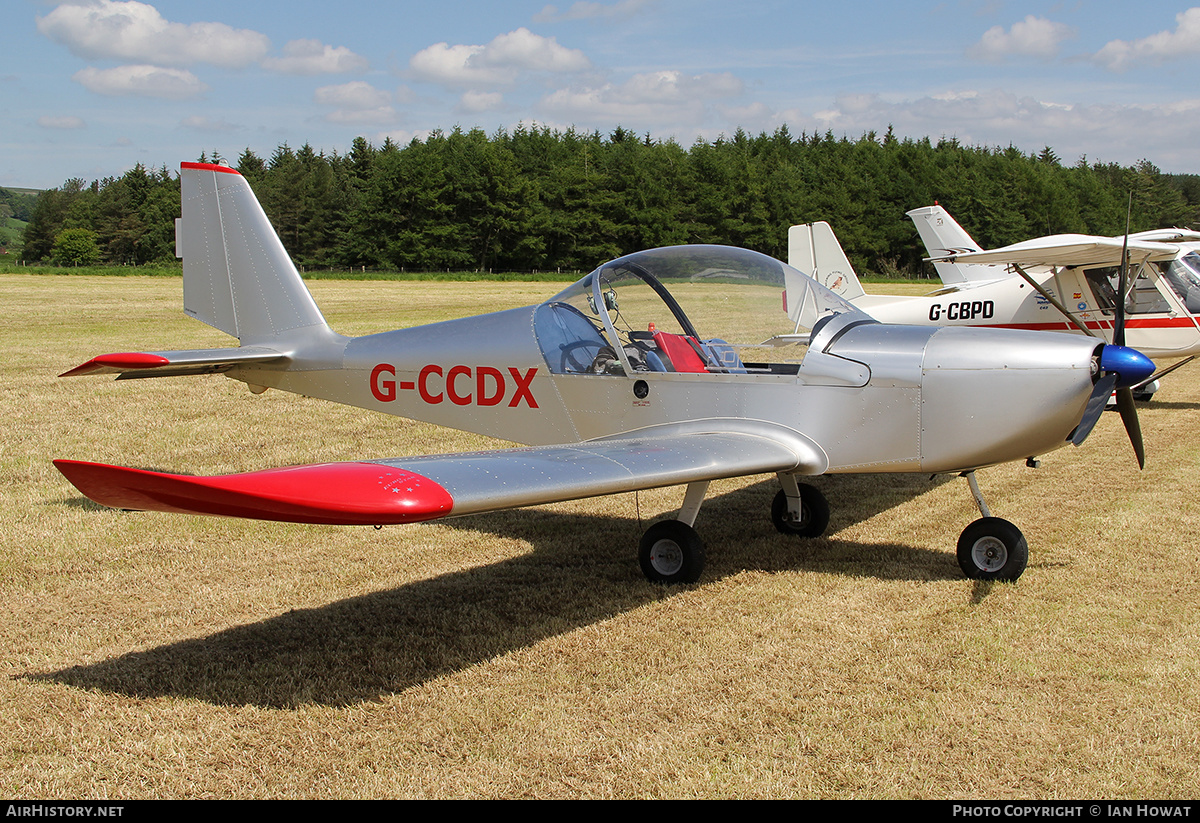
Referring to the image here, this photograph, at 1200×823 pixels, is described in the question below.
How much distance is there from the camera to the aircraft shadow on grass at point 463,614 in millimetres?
4000

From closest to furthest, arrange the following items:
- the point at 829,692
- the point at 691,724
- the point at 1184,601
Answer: the point at 691,724 < the point at 829,692 < the point at 1184,601

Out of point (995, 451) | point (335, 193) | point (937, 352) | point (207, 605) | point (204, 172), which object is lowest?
point (207, 605)

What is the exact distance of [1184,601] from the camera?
486 cm

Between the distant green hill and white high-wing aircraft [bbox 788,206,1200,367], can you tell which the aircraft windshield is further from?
the distant green hill

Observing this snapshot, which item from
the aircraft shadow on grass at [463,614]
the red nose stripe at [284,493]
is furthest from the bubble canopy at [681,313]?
the red nose stripe at [284,493]

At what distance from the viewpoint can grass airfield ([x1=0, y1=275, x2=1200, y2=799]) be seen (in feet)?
10.7

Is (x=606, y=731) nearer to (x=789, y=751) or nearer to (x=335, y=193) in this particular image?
(x=789, y=751)

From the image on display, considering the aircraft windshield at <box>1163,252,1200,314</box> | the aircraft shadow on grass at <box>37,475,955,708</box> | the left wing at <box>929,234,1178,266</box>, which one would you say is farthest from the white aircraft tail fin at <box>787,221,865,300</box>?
the aircraft shadow on grass at <box>37,475,955,708</box>

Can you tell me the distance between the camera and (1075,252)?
11781 millimetres

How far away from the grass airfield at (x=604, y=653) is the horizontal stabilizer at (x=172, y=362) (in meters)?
1.08

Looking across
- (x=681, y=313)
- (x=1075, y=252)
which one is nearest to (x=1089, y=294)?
(x=1075, y=252)

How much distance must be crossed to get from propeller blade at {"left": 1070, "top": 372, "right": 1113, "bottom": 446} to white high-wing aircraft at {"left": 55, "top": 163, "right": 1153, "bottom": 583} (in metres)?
0.01

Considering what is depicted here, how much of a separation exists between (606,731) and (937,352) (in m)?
2.90

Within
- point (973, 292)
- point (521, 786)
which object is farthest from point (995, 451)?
point (973, 292)
